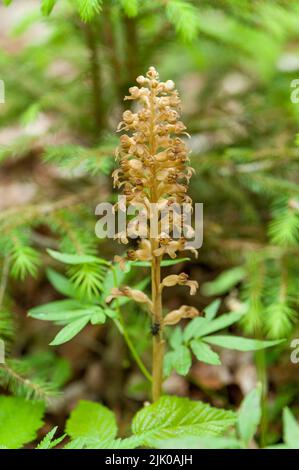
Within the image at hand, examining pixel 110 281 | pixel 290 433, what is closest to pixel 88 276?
pixel 110 281

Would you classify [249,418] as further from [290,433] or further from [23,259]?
[23,259]

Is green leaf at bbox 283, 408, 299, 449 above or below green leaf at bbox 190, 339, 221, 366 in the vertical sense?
below

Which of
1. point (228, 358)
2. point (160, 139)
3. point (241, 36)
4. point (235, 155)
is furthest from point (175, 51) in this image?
point (160, 139)

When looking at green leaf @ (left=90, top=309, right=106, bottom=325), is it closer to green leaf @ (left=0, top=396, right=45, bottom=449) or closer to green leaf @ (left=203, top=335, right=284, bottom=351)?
green leaf @ (left=203, top=335, right=284, bottom=351)

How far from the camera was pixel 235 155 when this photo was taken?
7.55ft

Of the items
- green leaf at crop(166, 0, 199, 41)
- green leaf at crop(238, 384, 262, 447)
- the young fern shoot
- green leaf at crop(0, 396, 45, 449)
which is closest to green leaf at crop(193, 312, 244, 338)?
the young fern shoot

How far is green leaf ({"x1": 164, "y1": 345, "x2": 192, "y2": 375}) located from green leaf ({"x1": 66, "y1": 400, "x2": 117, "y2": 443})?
0.23 meters

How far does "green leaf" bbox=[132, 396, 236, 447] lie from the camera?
1.57 m

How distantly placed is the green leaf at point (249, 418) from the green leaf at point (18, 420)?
69 centimetres

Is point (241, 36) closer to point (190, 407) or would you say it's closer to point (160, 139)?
point (160, 139)

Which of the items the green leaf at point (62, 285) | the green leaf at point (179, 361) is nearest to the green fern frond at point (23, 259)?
the green leaf at point (62, 285)

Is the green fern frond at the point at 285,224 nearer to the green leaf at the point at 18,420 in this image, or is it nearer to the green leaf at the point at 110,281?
the green leaf at the point at 110,281

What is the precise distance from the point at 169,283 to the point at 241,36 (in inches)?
81.9

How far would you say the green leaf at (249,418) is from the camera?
1.38 metres
